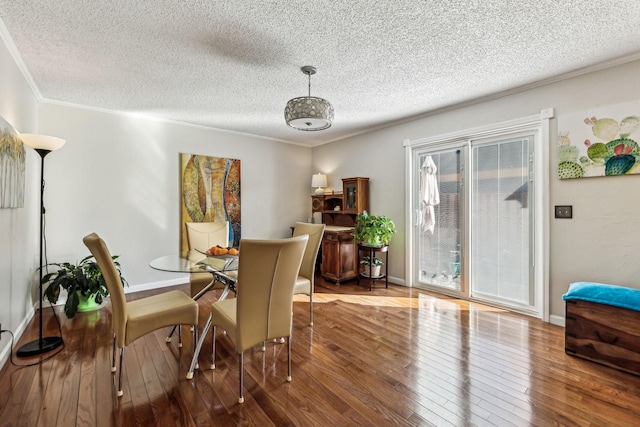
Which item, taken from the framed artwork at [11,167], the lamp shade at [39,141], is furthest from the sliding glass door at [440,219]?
the framed artwork at [11,167]

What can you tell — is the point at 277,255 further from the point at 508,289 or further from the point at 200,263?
the point at 508,289

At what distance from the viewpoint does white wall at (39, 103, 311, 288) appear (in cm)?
351

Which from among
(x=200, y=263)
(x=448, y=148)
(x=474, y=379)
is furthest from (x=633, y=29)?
(x=200, y=263)

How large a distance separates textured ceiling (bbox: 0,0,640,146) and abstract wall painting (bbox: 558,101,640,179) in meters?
0.44

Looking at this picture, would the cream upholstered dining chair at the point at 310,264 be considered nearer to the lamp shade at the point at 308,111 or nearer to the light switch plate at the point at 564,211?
the lamp shade at the point at 308,111

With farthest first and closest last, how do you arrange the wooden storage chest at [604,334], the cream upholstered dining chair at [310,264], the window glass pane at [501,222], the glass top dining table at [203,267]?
the window glass pane at [501,222] → the cream upholstered dining chair at [310,264] → the glass top dining table at [203,267] → the wooden storage chest at [604,334]

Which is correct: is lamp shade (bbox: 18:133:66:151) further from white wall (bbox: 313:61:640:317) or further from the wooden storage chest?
the wooden storage chest

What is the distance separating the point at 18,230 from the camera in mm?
2570

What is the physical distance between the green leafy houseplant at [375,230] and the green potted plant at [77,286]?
2934 mm

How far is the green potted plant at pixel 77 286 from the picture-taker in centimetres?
Answer: 299

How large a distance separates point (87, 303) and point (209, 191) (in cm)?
205

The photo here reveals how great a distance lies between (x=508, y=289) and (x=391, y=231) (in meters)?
1.52

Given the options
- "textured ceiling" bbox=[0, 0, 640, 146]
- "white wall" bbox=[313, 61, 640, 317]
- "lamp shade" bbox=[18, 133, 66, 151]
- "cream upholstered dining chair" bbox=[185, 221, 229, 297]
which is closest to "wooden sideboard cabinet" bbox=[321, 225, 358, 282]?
"cream upholstered dining chair" bbox=[185, 221, 229, 297]

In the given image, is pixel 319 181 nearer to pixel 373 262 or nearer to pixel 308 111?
pixel 373 262
